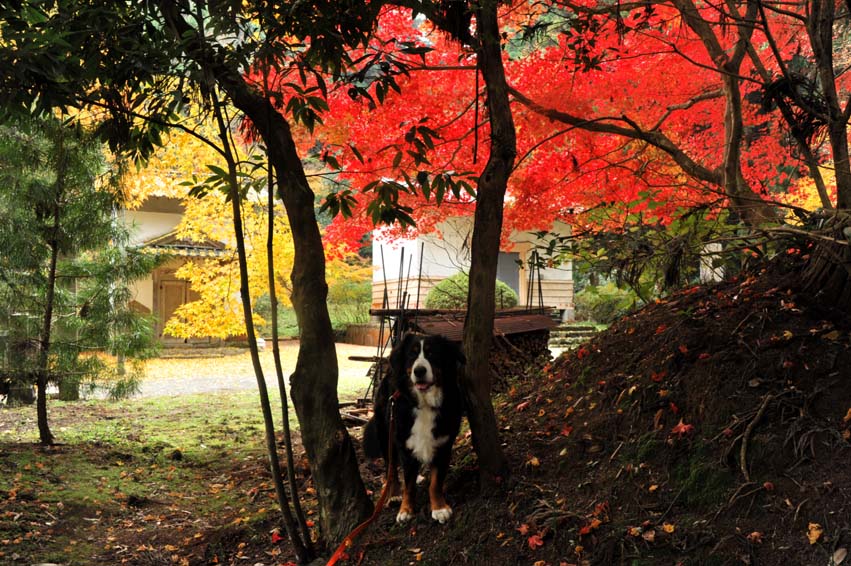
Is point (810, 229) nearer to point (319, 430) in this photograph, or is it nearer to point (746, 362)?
point (746, 362)

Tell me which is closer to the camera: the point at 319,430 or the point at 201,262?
the point at 319,430

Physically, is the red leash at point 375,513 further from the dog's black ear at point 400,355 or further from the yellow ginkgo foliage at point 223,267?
the yellow ginkgo foliage at point 223,267

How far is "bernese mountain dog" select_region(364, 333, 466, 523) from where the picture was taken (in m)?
4.02

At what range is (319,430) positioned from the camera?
4.13 metres

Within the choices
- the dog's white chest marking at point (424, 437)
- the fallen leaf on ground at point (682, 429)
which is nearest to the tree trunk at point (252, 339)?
the dog's white chest marking at point (424, 437)

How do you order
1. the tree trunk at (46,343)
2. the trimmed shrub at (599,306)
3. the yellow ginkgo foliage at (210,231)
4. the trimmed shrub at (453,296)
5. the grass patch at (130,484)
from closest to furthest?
1. the grass patch at (130,484)
2. the tree trunk at (46,343)
3. the yellow ginkgo foliage at (210,231)
4. the trimmed shrub at (453,296)
5. the trimmed shrub at (599,306)

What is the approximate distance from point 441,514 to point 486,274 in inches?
58.6

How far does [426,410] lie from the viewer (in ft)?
13.4

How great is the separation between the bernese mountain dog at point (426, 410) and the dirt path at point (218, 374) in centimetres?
855

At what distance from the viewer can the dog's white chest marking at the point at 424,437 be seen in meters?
4.05

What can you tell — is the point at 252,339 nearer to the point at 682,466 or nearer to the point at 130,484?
the point at 682,466

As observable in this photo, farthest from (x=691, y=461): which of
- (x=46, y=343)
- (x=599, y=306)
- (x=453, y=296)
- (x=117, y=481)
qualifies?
(x=599, y=306)

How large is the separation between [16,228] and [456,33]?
624 centimetres

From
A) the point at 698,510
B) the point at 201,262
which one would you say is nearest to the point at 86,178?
the point at 698,510
